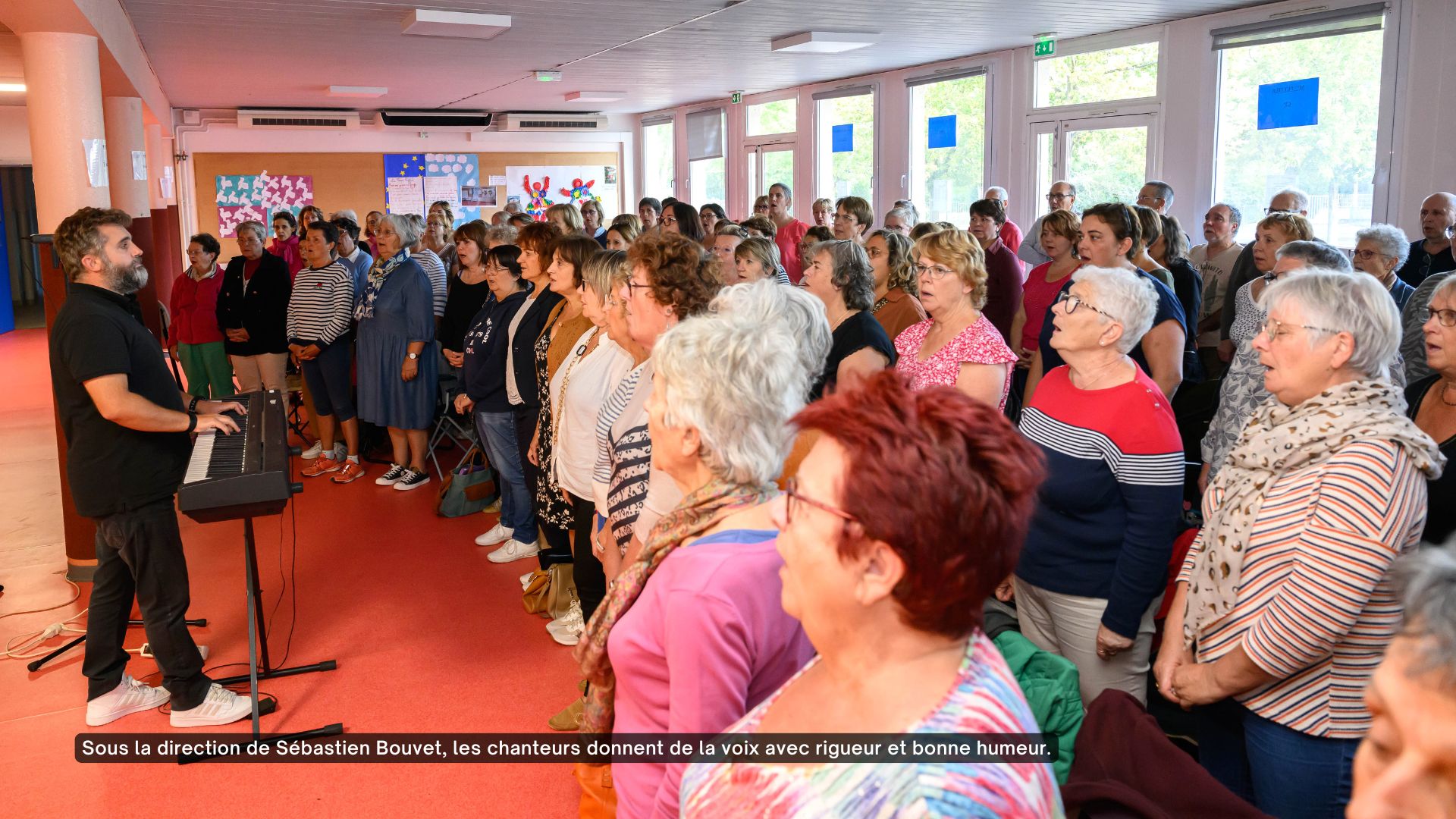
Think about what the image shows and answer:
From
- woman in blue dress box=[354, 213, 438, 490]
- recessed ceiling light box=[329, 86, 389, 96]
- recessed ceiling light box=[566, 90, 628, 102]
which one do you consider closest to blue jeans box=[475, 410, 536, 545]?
woman in blue dress box=[354, 213, 438, 490]

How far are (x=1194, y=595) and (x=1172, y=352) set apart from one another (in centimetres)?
171

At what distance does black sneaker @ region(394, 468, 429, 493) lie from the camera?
628 centimetres

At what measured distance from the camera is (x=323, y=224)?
21.0 feet

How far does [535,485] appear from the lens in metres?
4.64

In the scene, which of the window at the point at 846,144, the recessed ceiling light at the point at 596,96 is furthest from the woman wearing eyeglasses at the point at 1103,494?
the recessed ceiling light at the point at 596,96

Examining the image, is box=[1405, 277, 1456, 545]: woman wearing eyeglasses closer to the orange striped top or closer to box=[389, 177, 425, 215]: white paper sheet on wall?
the orange striped top

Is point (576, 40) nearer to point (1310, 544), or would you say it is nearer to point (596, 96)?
point (596, 96)

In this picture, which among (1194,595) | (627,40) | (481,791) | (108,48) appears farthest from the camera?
(627,40)

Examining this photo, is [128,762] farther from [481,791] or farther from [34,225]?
[34,225]

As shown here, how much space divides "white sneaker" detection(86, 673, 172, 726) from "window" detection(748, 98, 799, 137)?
11.4 metres

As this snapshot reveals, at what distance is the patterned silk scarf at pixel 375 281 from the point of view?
6000 millimetres

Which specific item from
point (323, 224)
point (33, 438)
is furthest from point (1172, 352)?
point (33, 438)

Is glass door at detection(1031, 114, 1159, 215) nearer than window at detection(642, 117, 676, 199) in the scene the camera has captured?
Yes

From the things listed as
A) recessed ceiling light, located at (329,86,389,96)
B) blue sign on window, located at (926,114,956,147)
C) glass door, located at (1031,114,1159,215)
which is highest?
recessed ceiling light, located at (329,86,389,96)
